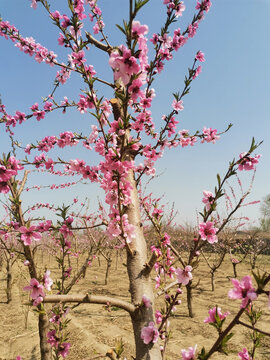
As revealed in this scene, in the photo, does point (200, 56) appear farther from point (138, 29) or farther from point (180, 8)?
point (138, 29)

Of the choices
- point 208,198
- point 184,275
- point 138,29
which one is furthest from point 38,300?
point 138,29

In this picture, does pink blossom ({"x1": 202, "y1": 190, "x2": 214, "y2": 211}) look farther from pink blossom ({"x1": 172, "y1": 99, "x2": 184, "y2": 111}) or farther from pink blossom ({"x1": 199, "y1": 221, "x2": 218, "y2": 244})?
pink blossom ({"x1": 172, "y1": 99, "x2": 184, "y2": 111})

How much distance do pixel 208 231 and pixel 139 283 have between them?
55cm

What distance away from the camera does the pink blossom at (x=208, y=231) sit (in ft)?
4.31

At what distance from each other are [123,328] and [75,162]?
16.9 feet

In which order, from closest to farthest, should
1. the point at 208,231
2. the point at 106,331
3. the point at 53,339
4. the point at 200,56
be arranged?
the point at 208,231
the point at 53,339
the point at 200,56
the point at 106,331

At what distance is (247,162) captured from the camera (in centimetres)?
154

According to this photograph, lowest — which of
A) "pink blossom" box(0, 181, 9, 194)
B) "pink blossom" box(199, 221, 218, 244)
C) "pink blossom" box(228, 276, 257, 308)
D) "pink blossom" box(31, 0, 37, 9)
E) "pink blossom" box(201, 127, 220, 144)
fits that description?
"pink blossom" box(228, 276, 257, 308)

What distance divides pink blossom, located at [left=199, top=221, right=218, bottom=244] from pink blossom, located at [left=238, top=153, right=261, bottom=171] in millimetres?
506

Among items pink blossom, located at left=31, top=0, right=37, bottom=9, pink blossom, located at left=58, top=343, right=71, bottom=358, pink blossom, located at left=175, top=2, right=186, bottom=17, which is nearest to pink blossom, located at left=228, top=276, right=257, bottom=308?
pink blossom, located at left=58, top=343, right=71, bottom=358

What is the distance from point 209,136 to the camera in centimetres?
337

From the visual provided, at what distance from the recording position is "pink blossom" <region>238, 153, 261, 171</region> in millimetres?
1518

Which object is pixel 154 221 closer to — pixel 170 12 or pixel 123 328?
pixel 170 12

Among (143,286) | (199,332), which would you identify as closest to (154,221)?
(143,286)
